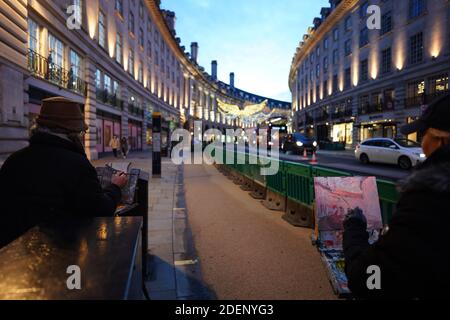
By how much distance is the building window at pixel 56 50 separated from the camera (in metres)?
15.7

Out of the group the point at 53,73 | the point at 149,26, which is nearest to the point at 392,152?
the point at 53,73

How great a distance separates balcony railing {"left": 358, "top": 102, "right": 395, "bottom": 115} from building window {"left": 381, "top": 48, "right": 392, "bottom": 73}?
10.7 ft

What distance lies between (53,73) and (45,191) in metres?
16.2

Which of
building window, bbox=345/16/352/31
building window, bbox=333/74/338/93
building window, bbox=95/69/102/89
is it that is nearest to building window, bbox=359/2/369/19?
building window, bbox=345/16/352/31

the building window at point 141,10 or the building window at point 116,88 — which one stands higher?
the building window at point 141,10

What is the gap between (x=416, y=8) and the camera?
89.2 feet

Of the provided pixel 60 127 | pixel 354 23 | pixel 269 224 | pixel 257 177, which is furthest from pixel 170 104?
pixel 60 127

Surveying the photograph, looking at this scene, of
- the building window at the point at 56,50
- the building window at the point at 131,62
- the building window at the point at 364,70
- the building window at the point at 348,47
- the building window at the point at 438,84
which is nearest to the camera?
the building window at the point at 56,50

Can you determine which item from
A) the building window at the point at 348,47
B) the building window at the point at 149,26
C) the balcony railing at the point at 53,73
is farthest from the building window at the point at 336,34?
the balcony railing at the point at 53,73

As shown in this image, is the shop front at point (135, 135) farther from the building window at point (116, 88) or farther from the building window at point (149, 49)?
the building window at point (149, 49)

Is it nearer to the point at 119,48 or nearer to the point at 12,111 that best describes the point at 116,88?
the point at 119,48

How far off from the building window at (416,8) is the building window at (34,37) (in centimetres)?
2792

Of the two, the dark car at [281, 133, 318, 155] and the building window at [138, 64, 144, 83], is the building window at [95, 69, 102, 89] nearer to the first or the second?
the building window at [138, 64, 144, 83]

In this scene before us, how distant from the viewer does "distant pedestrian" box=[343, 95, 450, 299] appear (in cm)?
125
